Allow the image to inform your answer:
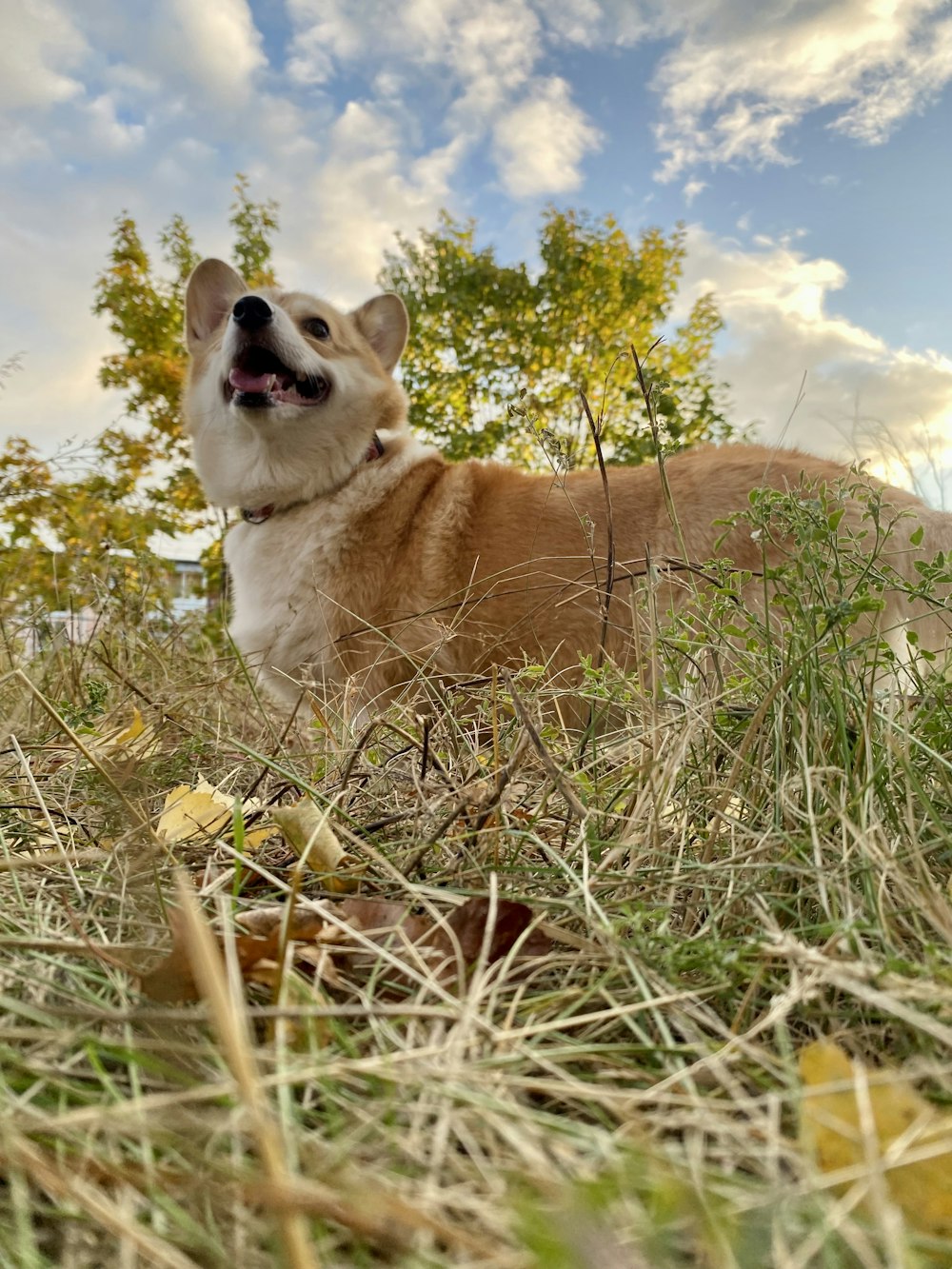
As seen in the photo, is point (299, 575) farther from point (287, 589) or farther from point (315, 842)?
point (315, 842)

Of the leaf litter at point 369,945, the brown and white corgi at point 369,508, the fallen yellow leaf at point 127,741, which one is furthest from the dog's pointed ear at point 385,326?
the leaf litter at point 369,945

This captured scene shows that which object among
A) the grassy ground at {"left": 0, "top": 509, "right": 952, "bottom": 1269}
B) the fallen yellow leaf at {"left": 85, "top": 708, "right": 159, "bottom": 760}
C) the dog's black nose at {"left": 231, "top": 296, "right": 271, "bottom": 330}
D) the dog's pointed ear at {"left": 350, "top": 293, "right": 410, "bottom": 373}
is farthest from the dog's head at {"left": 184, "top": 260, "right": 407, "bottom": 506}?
the grassy ground at {"left": 0, "top": 509, "right": 952, "bottom": 1269}

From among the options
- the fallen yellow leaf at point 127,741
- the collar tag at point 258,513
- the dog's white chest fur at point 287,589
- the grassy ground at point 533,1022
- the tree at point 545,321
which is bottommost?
the grassy ground at point 533,1022

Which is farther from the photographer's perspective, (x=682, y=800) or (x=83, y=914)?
(x=682, y=800)

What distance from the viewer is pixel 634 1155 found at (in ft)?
1.78

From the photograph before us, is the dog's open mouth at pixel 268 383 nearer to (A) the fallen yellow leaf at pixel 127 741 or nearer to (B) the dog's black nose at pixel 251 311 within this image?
(B) the dog's black nose at pixel 251 311

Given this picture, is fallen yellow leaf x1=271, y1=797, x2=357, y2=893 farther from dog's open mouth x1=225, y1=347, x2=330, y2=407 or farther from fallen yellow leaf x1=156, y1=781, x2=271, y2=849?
dog's open mouth x1=225, y1=347, x2=330, y2=407

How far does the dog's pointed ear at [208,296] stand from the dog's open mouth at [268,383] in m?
0.49

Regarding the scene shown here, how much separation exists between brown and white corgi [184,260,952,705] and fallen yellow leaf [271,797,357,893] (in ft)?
5.76

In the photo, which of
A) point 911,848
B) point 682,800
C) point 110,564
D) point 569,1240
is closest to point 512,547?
point 110,564

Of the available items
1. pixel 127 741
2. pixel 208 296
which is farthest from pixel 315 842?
pixel 208 296

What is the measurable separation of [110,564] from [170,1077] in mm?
3433

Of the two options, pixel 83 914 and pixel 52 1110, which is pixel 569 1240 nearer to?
pixel 52 1110

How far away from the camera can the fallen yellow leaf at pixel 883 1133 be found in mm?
503
